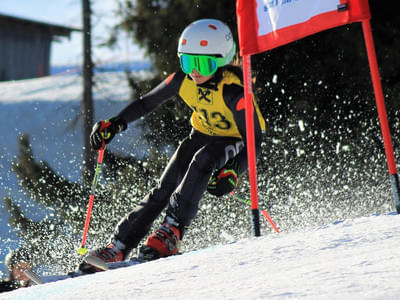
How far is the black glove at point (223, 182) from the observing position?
12.4 ft

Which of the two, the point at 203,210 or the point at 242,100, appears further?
the point at 203,210

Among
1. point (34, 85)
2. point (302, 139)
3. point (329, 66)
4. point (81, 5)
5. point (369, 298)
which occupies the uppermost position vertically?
point (34, 85)

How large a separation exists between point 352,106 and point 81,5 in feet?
25.1

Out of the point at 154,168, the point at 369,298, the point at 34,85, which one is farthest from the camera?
the point at 34,85

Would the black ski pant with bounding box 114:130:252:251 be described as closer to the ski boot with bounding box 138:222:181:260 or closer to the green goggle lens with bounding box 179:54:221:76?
the ski boot with bounding box 138:222:181:260

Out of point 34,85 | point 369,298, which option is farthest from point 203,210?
point 34,85

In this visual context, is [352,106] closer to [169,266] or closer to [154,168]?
[154,168]

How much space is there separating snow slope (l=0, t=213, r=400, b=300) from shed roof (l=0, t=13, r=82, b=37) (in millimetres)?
25411

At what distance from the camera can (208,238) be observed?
7.15 meters

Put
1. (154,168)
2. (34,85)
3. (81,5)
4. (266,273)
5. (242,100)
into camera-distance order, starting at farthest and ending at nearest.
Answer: (34,85) → (81,5) → (154,168) → (242,100) → (266,273)

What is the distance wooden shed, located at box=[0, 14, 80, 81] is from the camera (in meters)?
26.9

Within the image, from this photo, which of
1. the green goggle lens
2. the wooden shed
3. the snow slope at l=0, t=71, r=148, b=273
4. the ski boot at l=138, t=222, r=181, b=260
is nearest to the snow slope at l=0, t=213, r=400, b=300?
the ski boot at l=138, t=222, r=181, b=260

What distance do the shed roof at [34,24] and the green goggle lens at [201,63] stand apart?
23811 millimetres

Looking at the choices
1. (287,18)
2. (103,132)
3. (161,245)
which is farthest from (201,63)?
(161,245)
